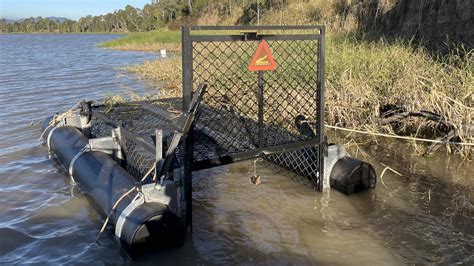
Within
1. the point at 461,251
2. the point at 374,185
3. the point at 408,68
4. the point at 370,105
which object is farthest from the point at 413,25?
the point at 461,251

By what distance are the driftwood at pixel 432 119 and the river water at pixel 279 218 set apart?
330 mm

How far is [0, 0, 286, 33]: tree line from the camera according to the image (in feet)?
167

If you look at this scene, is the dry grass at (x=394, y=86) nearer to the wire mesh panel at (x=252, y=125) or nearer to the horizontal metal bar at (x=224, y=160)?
the wire mesh panel at (x=252, y=125)

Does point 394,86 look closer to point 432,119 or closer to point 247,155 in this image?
point 432,119

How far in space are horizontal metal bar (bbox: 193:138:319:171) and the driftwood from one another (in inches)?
85.5

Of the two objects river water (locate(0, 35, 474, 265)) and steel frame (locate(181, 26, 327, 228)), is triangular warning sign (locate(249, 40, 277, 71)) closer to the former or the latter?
steel frame (locate(181, 26, 327, 228))

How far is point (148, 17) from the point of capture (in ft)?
313

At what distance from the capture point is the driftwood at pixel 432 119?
595 cm

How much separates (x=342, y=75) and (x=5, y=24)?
169591 mm

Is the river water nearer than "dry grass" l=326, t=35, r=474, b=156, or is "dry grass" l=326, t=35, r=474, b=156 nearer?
the river water

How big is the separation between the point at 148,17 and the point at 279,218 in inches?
3783

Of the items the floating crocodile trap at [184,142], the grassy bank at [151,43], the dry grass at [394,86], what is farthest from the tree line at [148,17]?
the floating crocodile trap at [184,142]

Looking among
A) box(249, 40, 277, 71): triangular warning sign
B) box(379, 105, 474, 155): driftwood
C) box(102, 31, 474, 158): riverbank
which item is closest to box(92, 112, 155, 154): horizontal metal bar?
box(249, 40, 277, 71): triangular warning sign

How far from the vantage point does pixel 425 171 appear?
5902mm
